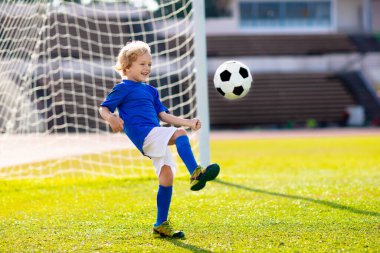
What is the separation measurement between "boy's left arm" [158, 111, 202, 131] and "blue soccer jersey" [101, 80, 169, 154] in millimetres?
83

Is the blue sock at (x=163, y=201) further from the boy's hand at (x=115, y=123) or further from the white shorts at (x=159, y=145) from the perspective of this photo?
the boy's hand at (x=115, y=123)

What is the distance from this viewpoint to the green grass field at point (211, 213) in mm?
3377

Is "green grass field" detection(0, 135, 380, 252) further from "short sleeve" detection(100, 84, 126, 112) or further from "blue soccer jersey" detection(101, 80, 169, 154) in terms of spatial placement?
"short sleeve" detection(100, 84, 126, 112)

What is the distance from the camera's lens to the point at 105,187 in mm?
6363

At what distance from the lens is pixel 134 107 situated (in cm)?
376

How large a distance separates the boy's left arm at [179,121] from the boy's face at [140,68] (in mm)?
263

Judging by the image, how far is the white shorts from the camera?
12.0 ft

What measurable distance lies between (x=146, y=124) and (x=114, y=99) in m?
0.23

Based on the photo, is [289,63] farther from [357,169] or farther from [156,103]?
[156,103]

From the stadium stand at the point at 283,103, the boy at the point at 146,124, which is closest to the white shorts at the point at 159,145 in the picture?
the boy at the point at 146,124

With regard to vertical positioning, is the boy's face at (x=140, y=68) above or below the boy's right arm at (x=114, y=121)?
above

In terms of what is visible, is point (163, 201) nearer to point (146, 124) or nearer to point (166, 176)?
point (166, 176)

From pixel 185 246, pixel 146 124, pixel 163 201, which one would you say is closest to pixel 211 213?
pixel 163 201

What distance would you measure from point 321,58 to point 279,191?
881 inches
